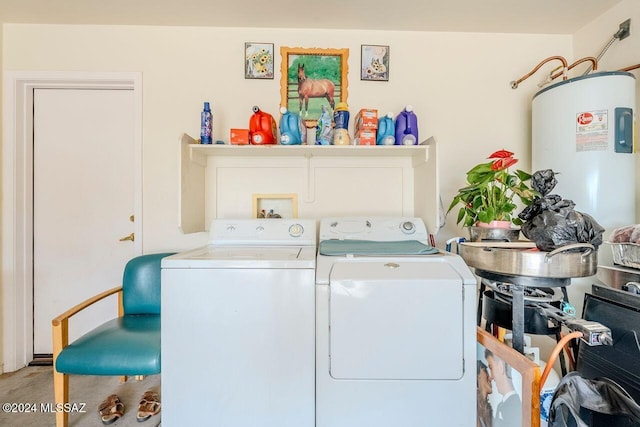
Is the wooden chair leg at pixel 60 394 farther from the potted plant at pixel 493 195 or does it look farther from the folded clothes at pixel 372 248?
the potted plant at pixel 493 195

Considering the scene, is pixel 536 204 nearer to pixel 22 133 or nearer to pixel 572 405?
pixel 572 405

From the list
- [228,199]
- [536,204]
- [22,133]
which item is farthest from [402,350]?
[22,133]

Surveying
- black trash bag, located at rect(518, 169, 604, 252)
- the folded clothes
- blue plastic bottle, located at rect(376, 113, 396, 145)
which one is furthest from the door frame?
black trash bag, located at rect(518, 169, 604, 252)

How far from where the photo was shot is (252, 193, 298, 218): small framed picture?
2.00 meters

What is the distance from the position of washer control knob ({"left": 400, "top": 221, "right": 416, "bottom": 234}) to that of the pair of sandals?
5.67ft

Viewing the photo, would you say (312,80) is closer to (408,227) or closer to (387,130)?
(387,130)

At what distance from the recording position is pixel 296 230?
170 centimetres

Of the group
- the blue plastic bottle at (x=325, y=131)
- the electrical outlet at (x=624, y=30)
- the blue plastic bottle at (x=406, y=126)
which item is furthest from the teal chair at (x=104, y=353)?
the electrical outlet at (x=624, y=30)

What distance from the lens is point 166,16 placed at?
72.3 inches

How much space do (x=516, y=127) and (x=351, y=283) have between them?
176cm

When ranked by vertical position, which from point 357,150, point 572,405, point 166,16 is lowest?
point 572,405

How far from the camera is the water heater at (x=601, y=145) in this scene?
1.49m

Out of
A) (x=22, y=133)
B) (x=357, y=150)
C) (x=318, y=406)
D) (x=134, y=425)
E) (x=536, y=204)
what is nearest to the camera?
(x=536, y=204)

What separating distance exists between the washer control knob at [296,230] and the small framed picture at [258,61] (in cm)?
107
